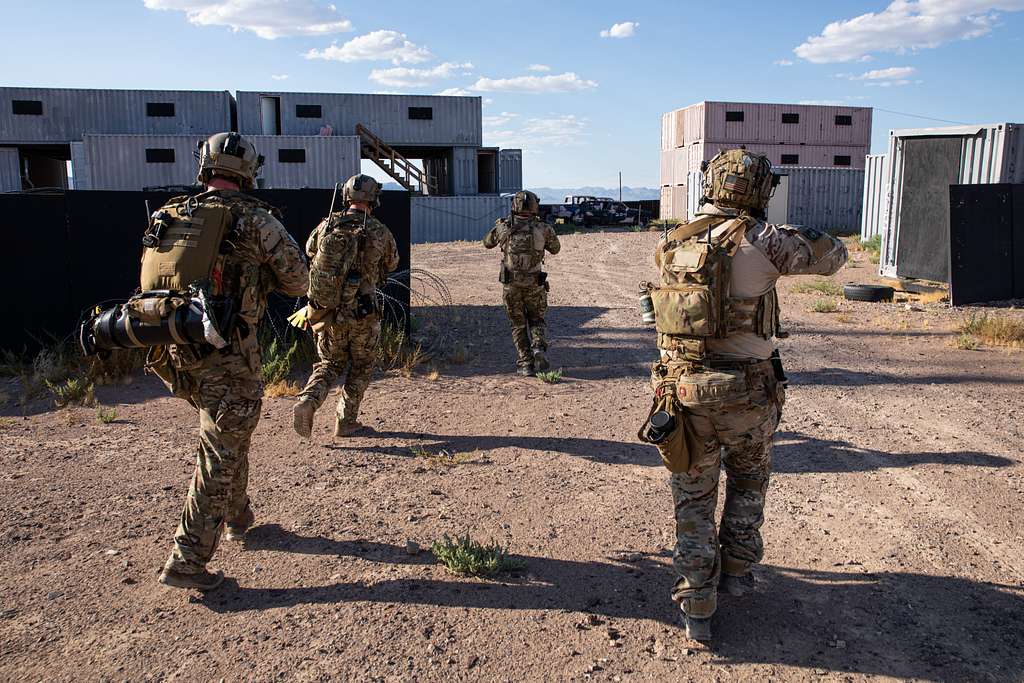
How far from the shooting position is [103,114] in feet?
96.7

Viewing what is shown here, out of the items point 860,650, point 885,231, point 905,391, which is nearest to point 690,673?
point 860,650

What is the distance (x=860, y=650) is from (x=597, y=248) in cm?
1982

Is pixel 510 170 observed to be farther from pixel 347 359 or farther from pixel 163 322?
pixel 163 322

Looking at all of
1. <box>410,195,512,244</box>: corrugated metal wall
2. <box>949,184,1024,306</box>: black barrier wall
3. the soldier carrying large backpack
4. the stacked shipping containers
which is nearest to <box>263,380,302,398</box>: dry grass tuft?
the soldier carrying large backpack

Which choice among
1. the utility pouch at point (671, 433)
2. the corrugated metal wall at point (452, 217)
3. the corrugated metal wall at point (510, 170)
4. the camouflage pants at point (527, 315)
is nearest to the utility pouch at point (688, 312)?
the utility pouch at point (671, 433)

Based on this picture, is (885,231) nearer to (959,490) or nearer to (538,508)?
(959,490)

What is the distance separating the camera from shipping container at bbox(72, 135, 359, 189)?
27828mm

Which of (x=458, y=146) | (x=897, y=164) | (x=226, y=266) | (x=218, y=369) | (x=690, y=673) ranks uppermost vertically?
(x=458, y=146)

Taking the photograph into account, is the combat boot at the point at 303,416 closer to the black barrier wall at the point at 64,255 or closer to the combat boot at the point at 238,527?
the combat boot at the point at 238,527

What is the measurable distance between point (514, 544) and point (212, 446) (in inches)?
66.8

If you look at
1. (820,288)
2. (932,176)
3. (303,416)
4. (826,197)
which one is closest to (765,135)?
(826,197)

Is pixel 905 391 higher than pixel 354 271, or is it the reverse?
pixel 354 271

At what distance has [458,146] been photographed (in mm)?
33219

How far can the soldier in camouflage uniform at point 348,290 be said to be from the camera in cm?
584
